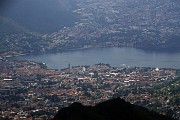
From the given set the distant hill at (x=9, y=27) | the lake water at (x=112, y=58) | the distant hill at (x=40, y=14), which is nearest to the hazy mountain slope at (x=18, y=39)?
the distant hill at (x=9, y=27)

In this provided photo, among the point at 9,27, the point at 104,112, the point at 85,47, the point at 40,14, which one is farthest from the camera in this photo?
the point at 40,14

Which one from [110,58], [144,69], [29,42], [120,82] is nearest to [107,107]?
[120,82]

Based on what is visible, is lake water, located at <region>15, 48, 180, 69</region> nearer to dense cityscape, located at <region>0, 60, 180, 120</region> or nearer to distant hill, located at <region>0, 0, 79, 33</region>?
dense cityscape, located at <region>0, 60, 180, 120</region>

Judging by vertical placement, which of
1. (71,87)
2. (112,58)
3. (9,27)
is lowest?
(71,87)

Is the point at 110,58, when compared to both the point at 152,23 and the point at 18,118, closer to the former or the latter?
the point at 152,23

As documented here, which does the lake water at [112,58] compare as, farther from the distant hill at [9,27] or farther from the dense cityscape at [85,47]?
the distant hill at [9,27]

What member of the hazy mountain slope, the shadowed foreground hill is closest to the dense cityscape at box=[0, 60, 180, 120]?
the hazy mountain slope

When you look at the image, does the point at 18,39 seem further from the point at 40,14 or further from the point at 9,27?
the point at 40,14

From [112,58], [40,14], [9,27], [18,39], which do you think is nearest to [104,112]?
[112,58]
